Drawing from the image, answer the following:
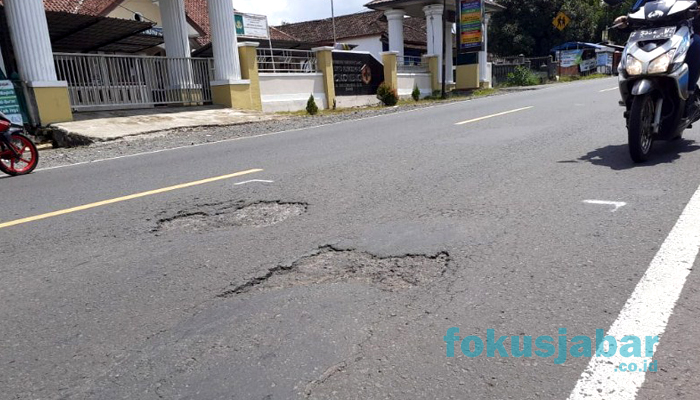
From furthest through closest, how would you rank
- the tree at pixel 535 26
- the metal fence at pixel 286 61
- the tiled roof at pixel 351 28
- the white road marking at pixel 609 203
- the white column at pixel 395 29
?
the tree at pixel 535 26, the tiled roof at pixel 351 28, the white column at pixel 395 29, the metal fence at pixel 286 61, the white road marking at pixel 609 203

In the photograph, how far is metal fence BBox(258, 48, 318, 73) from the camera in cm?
1815

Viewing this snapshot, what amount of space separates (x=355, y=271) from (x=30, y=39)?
11.2 meters

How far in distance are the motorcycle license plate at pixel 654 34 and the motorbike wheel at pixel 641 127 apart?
2.03ft

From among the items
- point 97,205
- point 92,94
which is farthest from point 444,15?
point 97,205

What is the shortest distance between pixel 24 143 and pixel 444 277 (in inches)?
273

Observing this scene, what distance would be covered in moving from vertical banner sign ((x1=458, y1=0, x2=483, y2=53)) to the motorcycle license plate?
22336mm

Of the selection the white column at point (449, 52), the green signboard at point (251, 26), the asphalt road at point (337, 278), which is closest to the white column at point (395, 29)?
the white column at point (449, 52)

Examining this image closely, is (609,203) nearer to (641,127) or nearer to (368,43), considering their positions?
(641,127)

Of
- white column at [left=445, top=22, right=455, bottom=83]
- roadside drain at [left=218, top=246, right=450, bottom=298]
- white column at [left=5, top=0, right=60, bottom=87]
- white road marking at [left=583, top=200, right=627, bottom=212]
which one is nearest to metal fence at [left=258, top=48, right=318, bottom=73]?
white column at [left=5, top=0, right=60, bottom=87]

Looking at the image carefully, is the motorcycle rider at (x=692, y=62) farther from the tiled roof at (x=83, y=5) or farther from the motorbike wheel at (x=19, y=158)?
the tiled roof at (x=83, y=5)

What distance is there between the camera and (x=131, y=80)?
14414 mm

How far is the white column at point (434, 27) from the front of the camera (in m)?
27.3

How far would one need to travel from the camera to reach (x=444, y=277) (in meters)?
3.06

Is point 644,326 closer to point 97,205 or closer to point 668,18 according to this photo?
point 668,18
